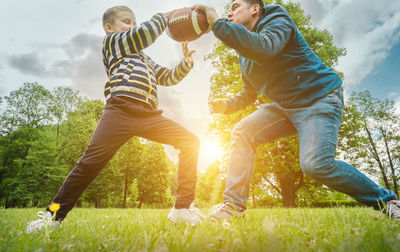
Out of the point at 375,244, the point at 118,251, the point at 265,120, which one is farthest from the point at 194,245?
the point at 265,120

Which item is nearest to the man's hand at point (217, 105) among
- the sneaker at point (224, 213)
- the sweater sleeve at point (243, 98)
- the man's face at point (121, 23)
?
the sweater sleeve at point (243, 98)

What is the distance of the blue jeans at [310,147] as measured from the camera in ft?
7.32

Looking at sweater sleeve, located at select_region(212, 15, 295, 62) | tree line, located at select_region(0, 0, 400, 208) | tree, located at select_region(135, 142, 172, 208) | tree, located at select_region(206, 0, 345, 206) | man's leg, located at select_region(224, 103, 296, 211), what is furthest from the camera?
tree, located at select_region(135, 142, 172, 208)

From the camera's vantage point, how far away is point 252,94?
361cm

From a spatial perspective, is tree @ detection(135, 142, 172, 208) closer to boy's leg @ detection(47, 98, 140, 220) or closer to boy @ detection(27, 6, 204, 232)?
boy @ detection(27, 6, 204, 232)

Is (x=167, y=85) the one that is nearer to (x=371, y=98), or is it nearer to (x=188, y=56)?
(x=188, y=56)

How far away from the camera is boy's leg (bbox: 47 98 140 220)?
2.36 metres

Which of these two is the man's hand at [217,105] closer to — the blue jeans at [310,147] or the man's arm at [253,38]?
the blue jeans at [310,147]

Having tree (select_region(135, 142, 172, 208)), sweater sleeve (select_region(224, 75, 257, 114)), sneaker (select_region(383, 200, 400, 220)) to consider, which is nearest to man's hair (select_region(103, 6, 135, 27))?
sweater sleeve (select_region(224, 75, 257, 114))

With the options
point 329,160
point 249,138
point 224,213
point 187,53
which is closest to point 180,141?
point 249,138

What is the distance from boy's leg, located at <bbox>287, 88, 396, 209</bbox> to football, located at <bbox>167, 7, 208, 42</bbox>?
2.14 m

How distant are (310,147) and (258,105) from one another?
11664mm

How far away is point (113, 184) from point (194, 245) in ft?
88.8

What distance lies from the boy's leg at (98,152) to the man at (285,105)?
1.38m
